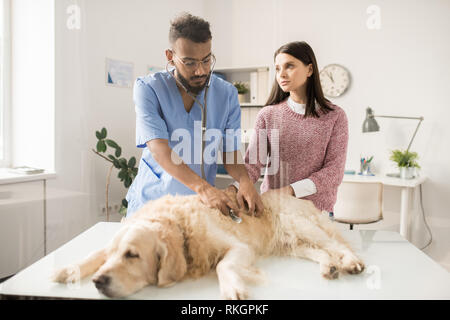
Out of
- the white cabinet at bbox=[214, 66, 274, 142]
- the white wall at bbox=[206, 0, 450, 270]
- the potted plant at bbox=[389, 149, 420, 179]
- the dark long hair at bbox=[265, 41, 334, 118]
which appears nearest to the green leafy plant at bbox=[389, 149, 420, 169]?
the potted plant at bbox=[389, 149, 420, 179]

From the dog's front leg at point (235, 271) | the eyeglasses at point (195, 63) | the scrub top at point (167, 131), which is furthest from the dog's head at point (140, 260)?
the eyeglasses at point (195, 63)

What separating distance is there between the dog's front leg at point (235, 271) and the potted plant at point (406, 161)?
105 cm

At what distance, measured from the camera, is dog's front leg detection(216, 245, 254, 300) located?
0.73 metres

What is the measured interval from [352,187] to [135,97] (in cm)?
91

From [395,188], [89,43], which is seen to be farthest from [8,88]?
[395,188]

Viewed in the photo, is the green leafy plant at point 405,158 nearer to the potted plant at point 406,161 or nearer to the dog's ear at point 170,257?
the potted plant at point 406,161

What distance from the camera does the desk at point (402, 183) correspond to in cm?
135

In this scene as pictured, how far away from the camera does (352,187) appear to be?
1.31 metres

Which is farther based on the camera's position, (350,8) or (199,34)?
(350,8)

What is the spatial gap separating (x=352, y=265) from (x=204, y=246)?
1.33 feet

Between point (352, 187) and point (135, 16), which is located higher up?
point (135, 16)

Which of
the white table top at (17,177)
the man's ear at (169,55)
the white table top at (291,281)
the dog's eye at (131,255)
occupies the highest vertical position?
the man's ear at (169,55)

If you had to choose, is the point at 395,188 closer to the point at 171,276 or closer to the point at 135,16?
the point at 171,276

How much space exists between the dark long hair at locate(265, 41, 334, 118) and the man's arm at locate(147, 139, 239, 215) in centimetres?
38
